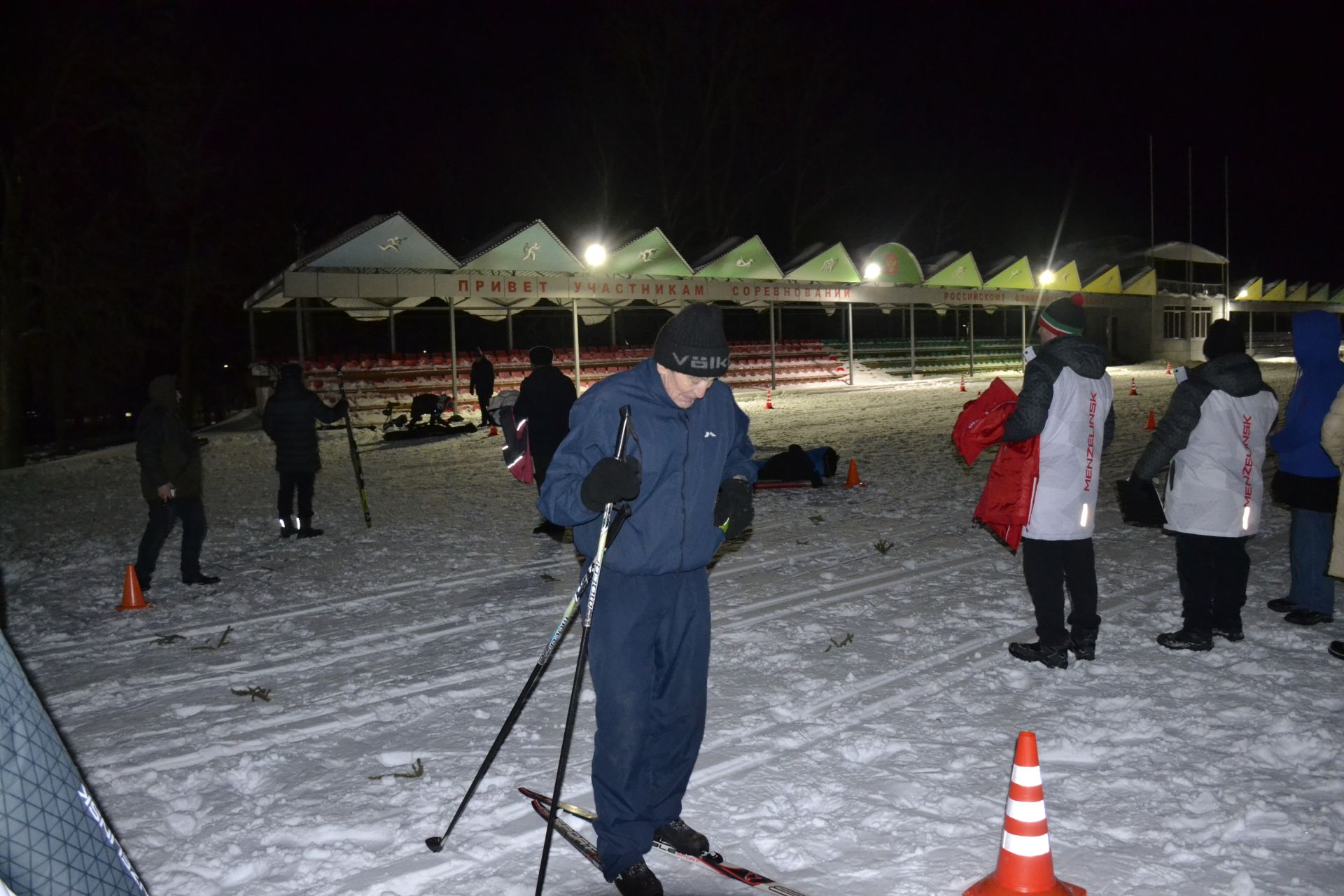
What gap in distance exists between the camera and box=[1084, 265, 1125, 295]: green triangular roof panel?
39.4m

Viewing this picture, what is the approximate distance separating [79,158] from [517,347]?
535 inches

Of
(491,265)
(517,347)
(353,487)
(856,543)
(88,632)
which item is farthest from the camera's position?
(517,347)

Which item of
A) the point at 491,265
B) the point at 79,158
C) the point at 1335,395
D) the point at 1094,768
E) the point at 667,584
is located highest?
the point at 79,158

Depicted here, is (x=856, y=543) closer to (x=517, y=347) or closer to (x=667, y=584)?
(x=667, y=584)

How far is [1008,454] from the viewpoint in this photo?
5270 mm

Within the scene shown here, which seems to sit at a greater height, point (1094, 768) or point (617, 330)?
point (617, 330)

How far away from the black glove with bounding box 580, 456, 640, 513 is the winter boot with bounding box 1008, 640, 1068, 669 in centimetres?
323

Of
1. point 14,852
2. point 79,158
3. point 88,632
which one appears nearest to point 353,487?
point 88,632

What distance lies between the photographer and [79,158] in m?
24.2

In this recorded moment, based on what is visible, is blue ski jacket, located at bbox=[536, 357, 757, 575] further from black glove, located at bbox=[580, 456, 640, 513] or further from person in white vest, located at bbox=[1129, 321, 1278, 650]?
person in white vest, located at bbox=[1129, 321, 1278, 650]

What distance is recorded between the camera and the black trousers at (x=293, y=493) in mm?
9586

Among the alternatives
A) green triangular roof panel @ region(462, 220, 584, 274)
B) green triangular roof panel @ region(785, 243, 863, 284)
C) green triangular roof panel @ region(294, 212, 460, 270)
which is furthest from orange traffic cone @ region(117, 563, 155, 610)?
green triangular roof panel @ region(785, 243, 863, 284)

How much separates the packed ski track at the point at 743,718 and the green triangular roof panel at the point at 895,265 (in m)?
23.5

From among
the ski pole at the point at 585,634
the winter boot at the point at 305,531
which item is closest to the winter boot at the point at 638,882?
the ski pole at the point at 585,634
